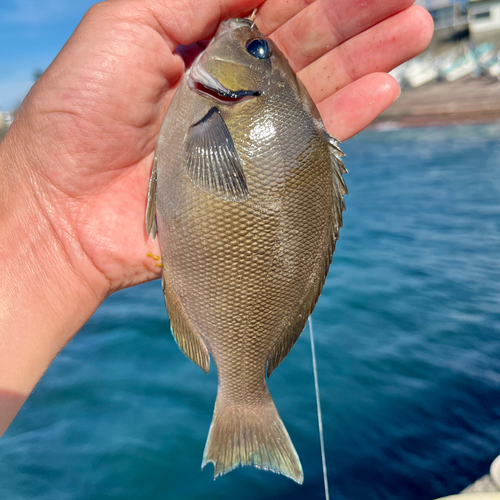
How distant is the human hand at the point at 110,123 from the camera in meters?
2.03

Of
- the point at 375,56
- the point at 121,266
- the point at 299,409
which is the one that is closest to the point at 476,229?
the point at 299,409

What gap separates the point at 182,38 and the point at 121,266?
1211 millimetres

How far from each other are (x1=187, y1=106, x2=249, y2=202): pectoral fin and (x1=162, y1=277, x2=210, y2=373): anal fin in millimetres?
529

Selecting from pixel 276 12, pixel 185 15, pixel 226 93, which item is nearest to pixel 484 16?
pixel 276 12

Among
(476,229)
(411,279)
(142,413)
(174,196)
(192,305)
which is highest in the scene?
(174,196)

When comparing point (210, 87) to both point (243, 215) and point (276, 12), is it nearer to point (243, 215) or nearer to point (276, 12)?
point (243, 215)

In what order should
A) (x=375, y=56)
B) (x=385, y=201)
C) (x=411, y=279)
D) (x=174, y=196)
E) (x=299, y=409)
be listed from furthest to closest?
(x=385, y=201) < (x=411, y=279) < (x=299, y=409) < (x=375, y=56) < (x=174, y=196)

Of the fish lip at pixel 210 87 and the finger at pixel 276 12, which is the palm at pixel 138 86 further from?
the fish lip at pixel 210 87

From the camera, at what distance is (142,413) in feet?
15.0

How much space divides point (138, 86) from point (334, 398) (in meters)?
3.71

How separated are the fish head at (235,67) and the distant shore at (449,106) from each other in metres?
18.2

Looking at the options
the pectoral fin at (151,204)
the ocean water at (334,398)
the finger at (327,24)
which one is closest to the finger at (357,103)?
the finger at (327,24)

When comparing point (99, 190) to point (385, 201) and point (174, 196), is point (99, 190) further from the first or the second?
point (385, 201)

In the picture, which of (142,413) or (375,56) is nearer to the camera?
(375,56)
